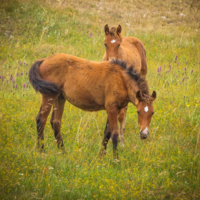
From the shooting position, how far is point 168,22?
15.7 meters

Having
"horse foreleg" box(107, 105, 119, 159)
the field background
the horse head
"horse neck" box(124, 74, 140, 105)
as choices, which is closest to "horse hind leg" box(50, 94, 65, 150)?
the field background

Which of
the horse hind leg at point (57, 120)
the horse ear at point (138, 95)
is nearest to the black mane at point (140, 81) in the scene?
the horse ear at point (138, 95)

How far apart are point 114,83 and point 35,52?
5.61 metres

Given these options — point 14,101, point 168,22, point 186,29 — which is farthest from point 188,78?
point 168,22

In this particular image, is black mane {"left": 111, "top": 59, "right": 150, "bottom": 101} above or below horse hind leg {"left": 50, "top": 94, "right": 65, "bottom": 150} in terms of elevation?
above

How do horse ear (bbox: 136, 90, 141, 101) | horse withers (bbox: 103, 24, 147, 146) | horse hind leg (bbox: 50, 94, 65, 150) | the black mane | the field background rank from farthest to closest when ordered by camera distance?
horse withers (bbox: 103, 24, 147, 146), horse hind leg (bbox: 50, 94, 65, 150), the black mane, horse ear (bbox: 136, 90, 141, 101), the field background

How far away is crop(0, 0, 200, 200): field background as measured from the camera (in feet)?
11.4

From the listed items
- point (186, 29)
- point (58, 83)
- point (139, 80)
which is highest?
point (186, 29)

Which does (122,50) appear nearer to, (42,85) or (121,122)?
(121,122)

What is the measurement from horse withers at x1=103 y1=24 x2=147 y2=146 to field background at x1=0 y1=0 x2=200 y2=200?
1.92 feet

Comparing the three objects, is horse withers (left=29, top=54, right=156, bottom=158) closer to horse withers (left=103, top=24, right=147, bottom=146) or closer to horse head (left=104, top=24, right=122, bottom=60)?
horse withers (left=103, top=24, right=147, bottom=146)

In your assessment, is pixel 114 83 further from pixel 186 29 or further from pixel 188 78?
pixel 186 29

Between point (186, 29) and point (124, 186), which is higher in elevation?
point (186, 29)

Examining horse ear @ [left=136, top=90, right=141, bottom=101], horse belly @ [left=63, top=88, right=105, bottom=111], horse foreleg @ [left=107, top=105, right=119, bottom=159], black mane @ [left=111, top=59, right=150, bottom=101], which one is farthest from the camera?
horse belly @ [left=63, top=88, right=105, bottom=111]
